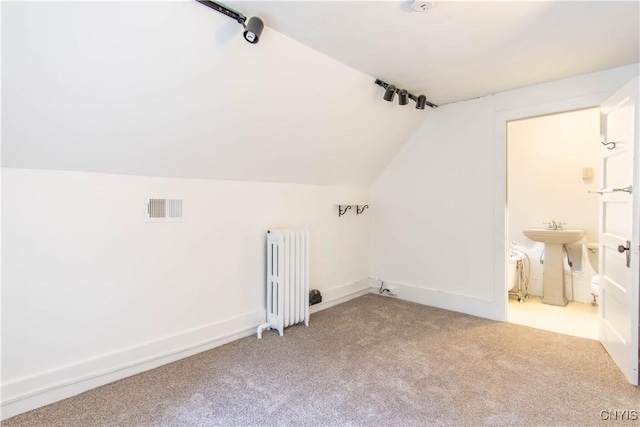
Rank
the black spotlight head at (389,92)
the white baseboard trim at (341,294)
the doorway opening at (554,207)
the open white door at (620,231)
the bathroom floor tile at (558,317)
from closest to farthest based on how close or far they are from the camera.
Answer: the open white door at (620,231) < the black spotlight head at (389,92) < the bathroom floor tile at (558,317) < the white baseboard trim at (341,294) < the doorway opening at (554,207)

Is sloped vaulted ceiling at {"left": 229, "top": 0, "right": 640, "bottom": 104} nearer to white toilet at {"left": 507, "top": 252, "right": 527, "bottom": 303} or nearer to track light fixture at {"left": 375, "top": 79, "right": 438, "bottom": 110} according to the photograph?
track light fixture at {"left": 375, "top": 79, "right": 438, "bottom": 110}

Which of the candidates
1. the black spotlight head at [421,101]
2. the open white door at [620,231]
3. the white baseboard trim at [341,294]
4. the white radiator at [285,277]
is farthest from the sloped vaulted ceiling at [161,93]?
the open white door at [620,231]

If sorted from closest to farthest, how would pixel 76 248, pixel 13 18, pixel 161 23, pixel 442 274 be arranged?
pixel 13 18, pixel 161 23, pixel 76 248, pixel 442 274

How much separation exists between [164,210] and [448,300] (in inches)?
123

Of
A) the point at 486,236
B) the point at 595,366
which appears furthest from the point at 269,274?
the point at 595,366

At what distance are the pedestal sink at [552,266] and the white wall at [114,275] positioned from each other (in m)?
3.21

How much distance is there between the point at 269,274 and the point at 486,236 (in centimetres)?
231

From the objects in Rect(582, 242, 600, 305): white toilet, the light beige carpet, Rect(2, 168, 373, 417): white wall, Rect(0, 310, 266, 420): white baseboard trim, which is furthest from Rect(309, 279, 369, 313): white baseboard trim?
Rect(582, 242, 600, 305): white toilet

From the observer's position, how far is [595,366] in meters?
2.40

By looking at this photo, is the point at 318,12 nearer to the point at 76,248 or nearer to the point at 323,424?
the point at 76,248

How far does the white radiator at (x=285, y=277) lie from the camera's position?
2.96 meters

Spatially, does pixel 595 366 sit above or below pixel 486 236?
below

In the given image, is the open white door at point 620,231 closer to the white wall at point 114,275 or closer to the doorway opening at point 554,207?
the doorway opening at point 554,207

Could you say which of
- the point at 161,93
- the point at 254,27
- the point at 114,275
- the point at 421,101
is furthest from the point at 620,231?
the point at 114,275
